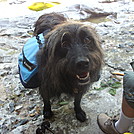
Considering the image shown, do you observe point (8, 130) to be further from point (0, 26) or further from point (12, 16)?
point (12, 16)

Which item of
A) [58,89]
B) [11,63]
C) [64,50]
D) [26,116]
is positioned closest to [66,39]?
[64,50]

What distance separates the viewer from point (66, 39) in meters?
2.03

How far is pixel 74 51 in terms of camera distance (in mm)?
1958

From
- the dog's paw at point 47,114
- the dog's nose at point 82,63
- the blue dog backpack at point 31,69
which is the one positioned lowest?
the dog's paw at point 47,114

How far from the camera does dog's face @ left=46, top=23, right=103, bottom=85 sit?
194 centimetres

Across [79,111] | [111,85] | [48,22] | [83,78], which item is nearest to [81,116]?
[79,111]

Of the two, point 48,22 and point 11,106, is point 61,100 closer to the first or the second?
point 11,106

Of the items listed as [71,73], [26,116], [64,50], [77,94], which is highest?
[64,50]

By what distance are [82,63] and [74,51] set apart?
16 cm

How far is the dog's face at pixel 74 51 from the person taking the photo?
6.37 ft

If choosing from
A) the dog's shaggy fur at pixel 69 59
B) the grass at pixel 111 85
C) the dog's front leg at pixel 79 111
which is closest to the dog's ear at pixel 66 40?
the dog's shaggy fur at pixel 69 59

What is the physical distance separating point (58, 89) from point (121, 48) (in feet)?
8.39

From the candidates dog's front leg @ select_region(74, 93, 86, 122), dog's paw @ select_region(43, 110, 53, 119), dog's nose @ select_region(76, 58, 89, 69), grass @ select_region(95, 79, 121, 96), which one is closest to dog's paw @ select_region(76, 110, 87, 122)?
dog's front leg @ select_region(74, 93, 86, 122)

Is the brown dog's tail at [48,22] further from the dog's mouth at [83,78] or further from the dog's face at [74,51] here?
the dog's mouth at [83,78]
